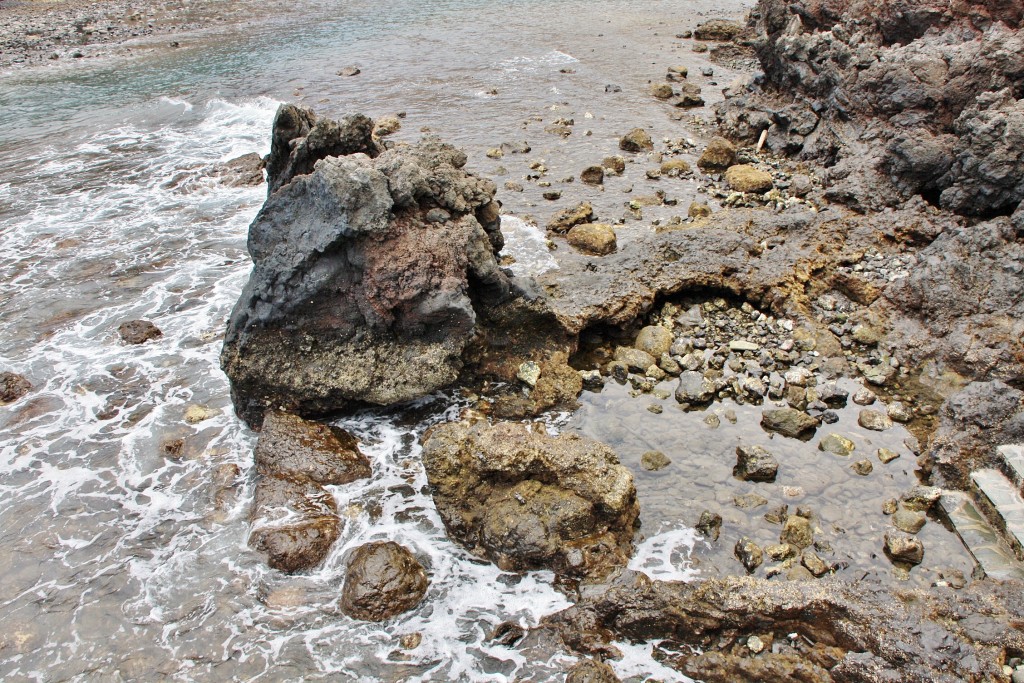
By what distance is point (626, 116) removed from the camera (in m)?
22.3

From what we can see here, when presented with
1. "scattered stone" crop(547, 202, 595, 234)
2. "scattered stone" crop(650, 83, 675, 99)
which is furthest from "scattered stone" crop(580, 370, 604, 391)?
"scattered stone" crop(650, 83, 675, 99)

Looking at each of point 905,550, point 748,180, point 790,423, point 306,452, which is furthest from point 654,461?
point 748,180

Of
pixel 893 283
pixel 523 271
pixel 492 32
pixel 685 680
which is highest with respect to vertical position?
pixel 492 32

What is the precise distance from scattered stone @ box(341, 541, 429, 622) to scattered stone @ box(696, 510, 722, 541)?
3266mm

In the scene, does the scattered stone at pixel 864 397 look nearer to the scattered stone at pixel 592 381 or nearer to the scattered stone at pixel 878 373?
the scattered stone at pixel 878 373

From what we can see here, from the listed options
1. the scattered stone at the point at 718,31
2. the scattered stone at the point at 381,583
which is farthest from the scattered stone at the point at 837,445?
the scattered stone at the point at 718,31

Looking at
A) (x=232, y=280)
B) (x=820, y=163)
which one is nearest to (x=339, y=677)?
(x=232, y=280)

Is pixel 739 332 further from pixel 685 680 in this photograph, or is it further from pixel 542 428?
pixel 685 680

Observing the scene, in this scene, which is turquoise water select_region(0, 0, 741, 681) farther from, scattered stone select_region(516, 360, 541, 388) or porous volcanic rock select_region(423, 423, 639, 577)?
scattered stone select_region(516, 360, 541, 388)

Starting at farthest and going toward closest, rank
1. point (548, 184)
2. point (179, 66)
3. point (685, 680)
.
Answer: point (179, 66) < point (548, 184) < point (685, 680)

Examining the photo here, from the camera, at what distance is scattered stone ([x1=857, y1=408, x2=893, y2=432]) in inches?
365

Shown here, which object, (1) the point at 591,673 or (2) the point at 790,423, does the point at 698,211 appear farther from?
(1) the point at 591,673

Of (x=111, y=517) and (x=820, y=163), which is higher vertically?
(x=820, y=163)

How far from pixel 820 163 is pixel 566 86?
1143cm
